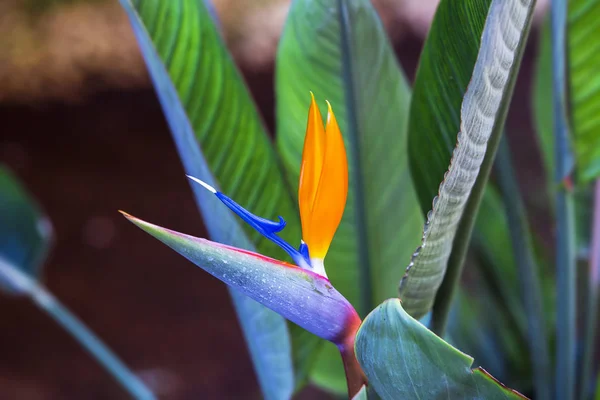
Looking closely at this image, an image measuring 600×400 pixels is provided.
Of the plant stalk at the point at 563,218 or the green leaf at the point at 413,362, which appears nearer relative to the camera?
the green leaf at the point at 413,362

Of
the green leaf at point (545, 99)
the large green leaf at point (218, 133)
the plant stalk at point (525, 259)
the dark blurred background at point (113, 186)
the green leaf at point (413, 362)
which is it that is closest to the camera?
the green leaf at point (413, 362)

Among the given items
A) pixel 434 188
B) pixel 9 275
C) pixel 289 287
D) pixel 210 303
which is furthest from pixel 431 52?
pixel 210 303

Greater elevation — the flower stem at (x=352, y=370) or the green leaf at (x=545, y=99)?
the green leaf at (x=545, y=99)

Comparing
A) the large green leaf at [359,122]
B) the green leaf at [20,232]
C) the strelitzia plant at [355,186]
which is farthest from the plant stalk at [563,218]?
the green leaf at [20,232]

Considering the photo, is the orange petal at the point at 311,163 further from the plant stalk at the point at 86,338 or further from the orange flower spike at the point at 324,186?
the plant stalk at the point at 86,338

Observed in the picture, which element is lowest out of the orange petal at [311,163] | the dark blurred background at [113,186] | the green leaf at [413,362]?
the dark blurred background at [113,186]

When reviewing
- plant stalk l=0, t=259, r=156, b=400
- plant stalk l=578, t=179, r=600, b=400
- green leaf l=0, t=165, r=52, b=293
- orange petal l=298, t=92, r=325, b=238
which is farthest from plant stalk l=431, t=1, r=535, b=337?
green leaf l=0, t=165, r=52, b=293

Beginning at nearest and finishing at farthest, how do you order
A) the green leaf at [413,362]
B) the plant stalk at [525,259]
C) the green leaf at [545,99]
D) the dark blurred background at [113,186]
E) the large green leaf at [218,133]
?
the green leaf at [413,362]
the large green leaf at [218,133]
the plant stalk at [525,259]
the green leaf at [545,99]
the dark blurred background at [113,186]

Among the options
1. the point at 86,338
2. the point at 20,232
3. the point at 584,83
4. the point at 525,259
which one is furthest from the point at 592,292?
the point at 20,232
